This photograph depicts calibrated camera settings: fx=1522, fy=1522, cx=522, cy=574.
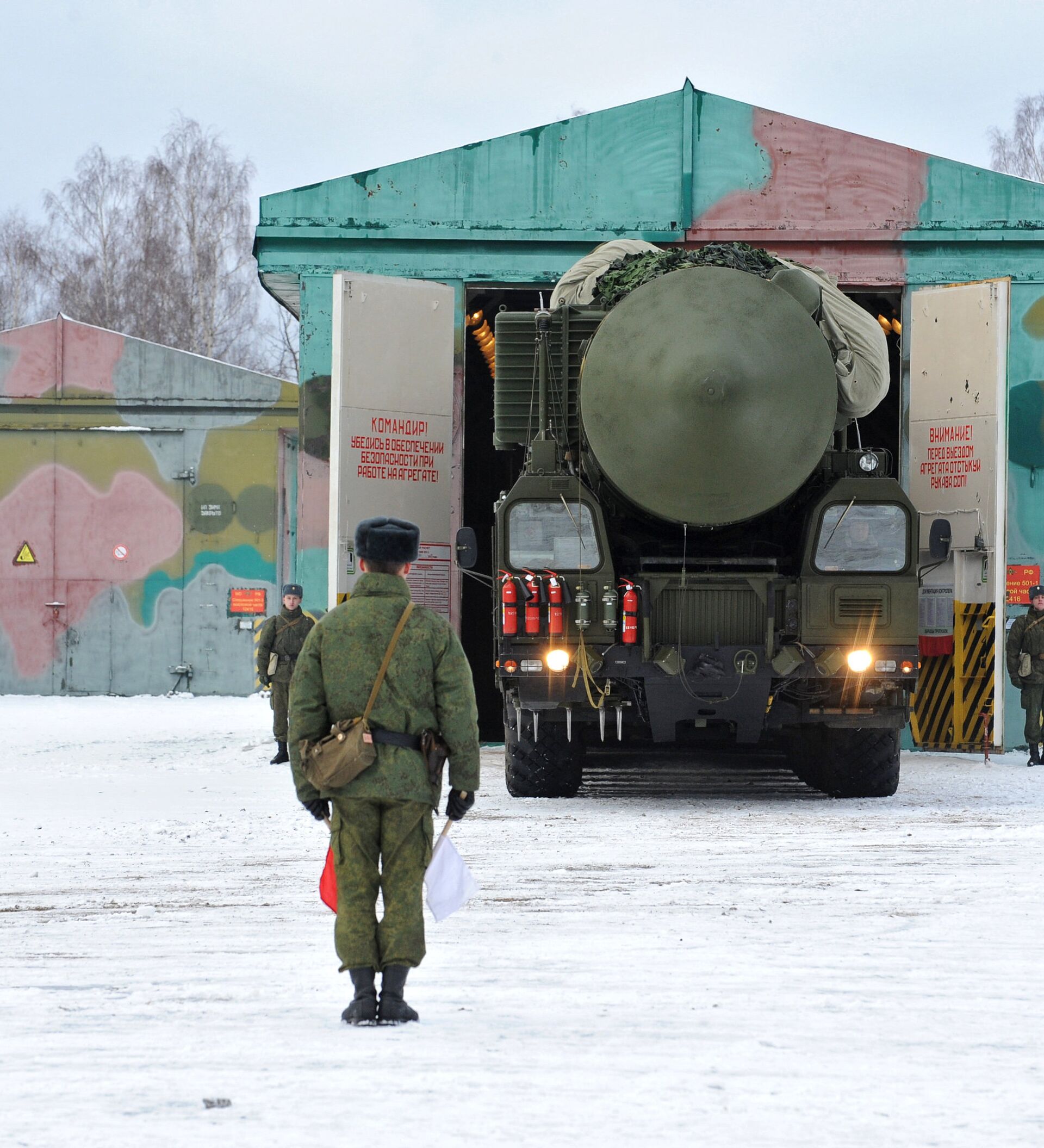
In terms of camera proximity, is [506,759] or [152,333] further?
[152,333]

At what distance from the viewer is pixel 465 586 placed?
16.3m

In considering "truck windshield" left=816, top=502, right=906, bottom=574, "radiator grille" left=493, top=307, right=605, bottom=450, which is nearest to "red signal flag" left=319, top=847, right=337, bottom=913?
"truck windshield" left=816, top=502, right=906, bottom=574

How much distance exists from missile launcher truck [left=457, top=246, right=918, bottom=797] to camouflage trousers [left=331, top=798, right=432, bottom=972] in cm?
528

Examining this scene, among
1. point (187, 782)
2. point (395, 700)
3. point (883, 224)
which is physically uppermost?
point (883, 224)

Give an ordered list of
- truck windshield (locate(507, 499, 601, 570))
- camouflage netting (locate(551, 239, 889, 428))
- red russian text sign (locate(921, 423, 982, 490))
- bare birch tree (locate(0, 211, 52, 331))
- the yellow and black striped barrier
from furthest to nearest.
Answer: bare birch tree (locate(0, 211, 52, 331)), red russian text sign (locate(921, 423, 982, 490)), the yellow and black striped barrier, camouflage netting (locate(551, 239, 889, 428)), truck windshield (locate(507, 499, 601, 570))

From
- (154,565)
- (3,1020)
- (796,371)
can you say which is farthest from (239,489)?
(3,1020)

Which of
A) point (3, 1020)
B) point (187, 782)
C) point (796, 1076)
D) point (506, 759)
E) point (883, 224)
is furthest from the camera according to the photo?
point (883, 224)

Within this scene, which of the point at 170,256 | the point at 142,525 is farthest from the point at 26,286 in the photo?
the point at 142,525

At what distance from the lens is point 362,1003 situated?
469 centimetres

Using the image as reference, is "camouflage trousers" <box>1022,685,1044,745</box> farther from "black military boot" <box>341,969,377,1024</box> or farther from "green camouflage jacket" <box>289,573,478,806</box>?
"black military boot" <box>341,969,377,1024</box>

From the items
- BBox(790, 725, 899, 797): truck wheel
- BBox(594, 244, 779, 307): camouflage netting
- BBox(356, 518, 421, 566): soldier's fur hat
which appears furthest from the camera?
BBox(790, 725, 899, 797): truck wheel

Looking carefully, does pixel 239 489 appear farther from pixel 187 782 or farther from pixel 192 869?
pixel 192 869

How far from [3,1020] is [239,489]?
53.5 ft

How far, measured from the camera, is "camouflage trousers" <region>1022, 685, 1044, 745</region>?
44.7 ft
